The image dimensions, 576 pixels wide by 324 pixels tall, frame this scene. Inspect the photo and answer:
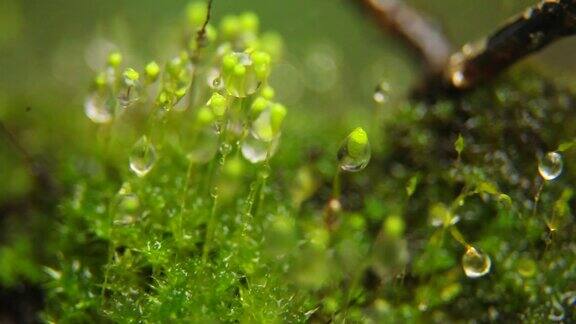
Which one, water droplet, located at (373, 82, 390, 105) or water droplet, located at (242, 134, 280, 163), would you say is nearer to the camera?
water droplet, located at (242, 134, 280, 163)

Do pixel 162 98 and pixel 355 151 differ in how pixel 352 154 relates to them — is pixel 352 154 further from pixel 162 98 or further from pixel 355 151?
pixel 162 98

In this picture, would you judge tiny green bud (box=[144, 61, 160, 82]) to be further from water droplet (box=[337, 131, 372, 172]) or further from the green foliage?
water droplet (box=[337, 131, 372, 172])

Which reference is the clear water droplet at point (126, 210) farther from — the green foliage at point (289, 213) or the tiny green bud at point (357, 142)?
the tiny green bud at point (357, 142)

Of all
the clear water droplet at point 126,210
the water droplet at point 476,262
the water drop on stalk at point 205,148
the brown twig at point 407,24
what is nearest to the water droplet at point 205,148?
the water drop on stalk at point 205,148

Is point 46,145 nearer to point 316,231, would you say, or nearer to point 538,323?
point 316,231

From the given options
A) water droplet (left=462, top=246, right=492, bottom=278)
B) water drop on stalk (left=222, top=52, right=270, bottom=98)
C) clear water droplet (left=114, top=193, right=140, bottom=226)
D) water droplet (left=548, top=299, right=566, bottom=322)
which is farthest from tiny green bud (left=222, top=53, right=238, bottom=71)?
water droplet (left=548, top=299, right=566, bottom=322)

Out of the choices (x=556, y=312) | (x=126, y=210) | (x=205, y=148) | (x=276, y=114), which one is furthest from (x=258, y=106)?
(x=556, y=312)
